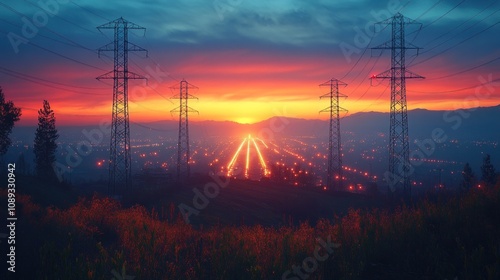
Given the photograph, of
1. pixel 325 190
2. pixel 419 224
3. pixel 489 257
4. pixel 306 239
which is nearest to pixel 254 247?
pixel 306 239

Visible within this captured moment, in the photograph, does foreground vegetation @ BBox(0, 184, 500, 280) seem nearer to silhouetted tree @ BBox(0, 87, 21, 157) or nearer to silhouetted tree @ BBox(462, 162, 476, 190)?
silhouetted tree @ BBox(462, 162, 476, 190)

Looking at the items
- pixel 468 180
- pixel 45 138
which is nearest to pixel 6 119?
pixel 45 138

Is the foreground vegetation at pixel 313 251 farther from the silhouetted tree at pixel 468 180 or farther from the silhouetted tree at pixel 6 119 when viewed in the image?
the silhouetted tree at pixel 6 119

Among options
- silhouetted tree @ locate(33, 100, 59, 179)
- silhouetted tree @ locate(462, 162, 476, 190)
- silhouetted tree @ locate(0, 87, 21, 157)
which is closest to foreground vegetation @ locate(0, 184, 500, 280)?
silhouetted tree @ locate(462, 162, 476, 190)

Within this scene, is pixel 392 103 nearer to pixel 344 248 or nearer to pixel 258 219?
pixel 258 219

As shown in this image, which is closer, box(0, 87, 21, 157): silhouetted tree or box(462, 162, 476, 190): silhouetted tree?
box(462, 162, 476, 190): silhouetted tree

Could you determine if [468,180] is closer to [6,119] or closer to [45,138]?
[6,119]
